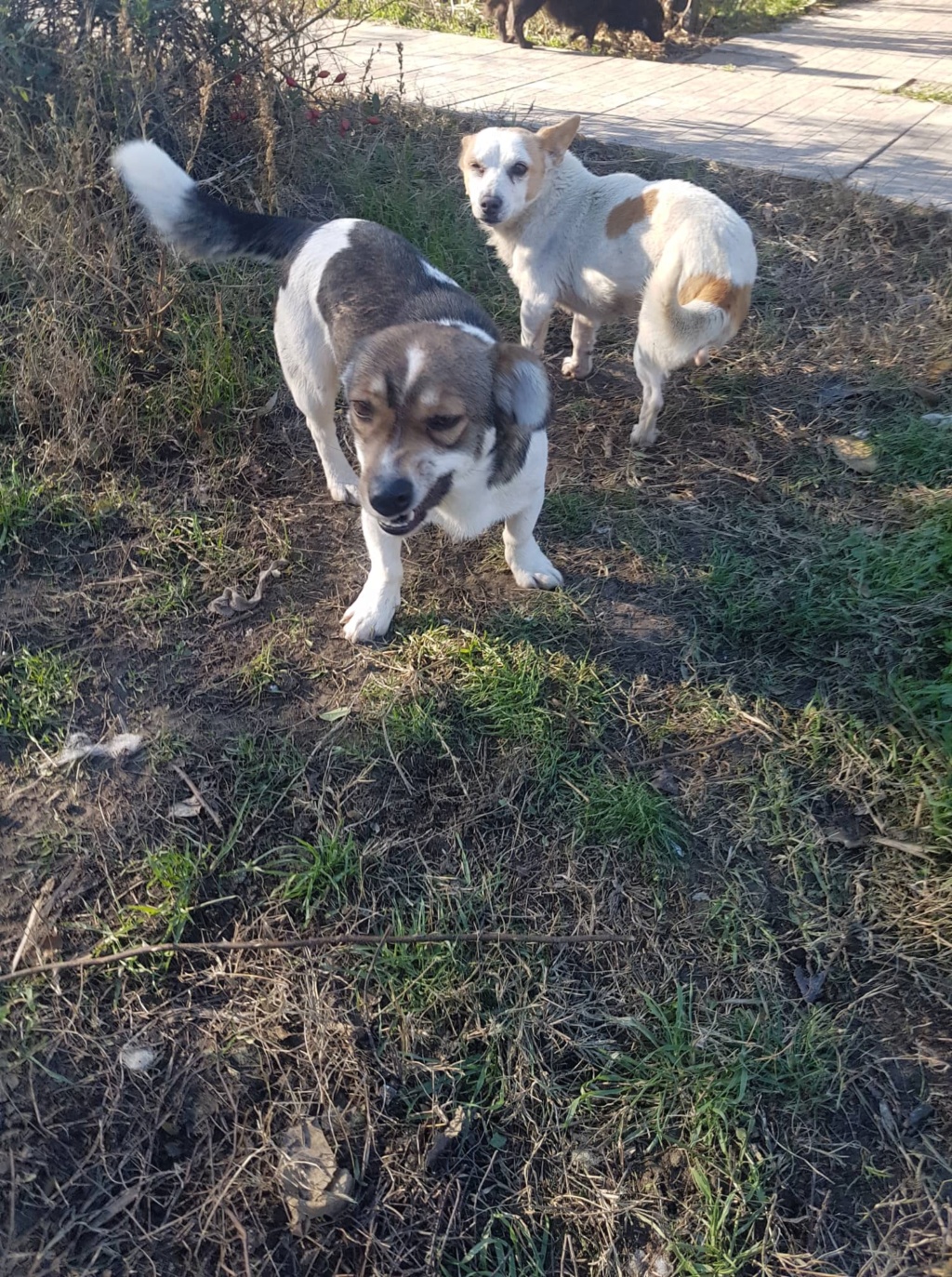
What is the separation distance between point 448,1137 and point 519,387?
184 centimetres

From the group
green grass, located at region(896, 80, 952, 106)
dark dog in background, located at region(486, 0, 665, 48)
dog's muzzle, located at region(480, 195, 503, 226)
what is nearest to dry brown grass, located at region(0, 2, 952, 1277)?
dog's muzzle, located at region(480, 195, 503, 226)

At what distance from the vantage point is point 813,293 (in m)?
4.22

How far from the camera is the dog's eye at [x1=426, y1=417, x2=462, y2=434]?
215cm

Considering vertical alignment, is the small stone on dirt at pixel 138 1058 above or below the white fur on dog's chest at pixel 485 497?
below

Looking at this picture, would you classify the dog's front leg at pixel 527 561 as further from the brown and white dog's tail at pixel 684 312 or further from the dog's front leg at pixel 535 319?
the dog's front leg at pixel 535 319

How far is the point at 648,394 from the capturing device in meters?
3.36

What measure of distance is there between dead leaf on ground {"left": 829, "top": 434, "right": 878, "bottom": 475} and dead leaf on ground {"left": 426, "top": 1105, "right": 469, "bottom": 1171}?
107 inches

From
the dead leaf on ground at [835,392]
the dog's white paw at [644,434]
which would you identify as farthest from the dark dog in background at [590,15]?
the dog's white paw at [644,434]

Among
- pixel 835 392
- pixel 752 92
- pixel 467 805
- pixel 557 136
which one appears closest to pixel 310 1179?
pixel 467 805

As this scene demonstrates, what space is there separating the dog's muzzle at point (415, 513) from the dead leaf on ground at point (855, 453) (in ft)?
6.12

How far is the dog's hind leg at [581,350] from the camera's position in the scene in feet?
12.7

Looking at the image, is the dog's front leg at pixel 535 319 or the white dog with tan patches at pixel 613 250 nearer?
the white dog with tan patches at pixel 613 250

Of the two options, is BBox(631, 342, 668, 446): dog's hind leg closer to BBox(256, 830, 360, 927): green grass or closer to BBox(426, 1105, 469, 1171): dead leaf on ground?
BBox(256, 830, 360, 927): green grass

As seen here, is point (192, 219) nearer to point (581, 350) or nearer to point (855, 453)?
point (581, 350)
